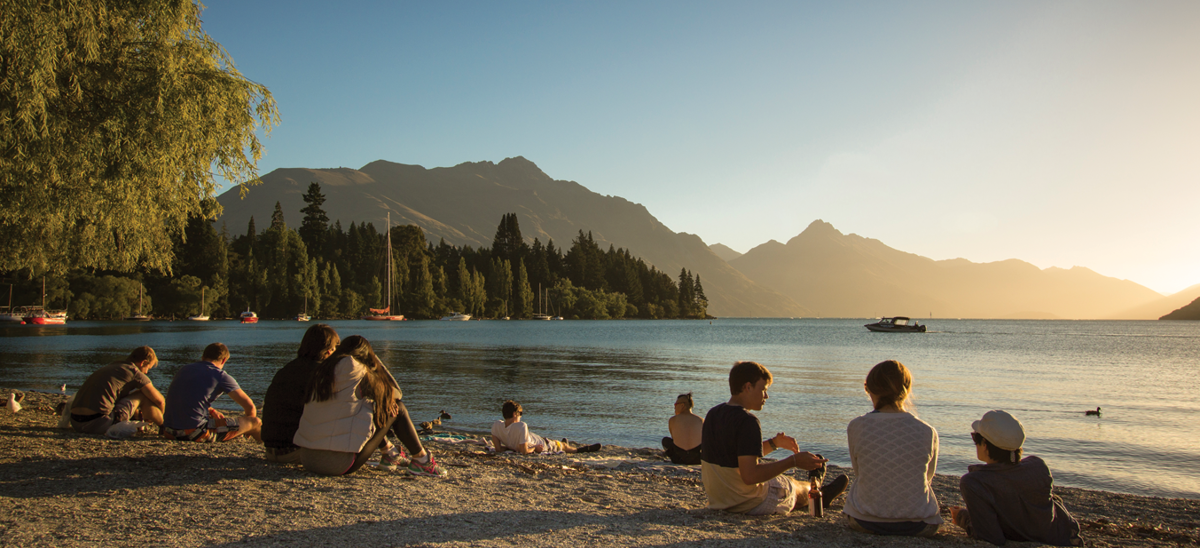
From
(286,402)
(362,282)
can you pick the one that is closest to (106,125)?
(286,402)

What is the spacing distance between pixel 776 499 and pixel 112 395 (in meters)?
9.69

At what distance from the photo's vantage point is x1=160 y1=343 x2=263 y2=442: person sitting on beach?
27.7 feet

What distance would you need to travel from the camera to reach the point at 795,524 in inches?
225

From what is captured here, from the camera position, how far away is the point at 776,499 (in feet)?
19.4

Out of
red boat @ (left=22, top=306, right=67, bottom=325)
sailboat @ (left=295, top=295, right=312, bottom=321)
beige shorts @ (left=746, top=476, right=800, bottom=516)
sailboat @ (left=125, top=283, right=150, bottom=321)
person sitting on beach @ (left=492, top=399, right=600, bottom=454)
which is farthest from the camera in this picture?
sailboat @ (left=295, top=295, right=312, bottom=321)

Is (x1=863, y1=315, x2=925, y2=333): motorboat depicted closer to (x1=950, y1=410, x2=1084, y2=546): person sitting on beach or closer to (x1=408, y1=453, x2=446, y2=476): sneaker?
(x1=950, y1=410, x2=1084, y2=546): person sitting on beach

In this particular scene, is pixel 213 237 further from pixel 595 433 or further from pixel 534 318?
pixel 595 433

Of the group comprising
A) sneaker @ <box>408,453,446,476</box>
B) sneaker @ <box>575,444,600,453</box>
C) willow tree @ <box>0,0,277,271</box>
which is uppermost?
willow tree @ <box>0,0,277,271</box>

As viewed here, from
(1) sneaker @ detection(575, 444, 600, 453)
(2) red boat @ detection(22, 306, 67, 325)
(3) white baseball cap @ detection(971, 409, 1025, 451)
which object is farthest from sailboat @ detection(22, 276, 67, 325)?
(3) white baseball cap @ detection(971, 409, 1025, 451)

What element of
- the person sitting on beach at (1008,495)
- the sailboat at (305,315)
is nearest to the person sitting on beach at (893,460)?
the person sitting on beach at (1008,495)

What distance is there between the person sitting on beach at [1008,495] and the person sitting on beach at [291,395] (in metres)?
6.12

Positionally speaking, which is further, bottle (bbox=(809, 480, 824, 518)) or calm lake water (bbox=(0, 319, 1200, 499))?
calm lake water (bbox=(0, 319, 1200, 499))

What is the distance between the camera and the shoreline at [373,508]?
4.97m

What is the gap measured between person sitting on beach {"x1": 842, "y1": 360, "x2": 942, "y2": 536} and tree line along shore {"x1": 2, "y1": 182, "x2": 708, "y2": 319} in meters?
89.7
